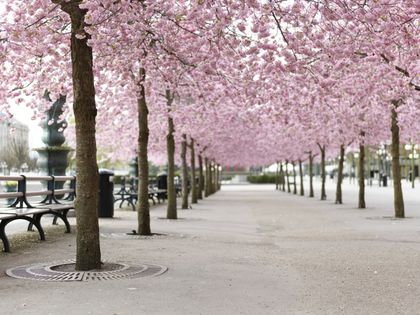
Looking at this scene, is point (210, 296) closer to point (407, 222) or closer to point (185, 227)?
point (185, 227)

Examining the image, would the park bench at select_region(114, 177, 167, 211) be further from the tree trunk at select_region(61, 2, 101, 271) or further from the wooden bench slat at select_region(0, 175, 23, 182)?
the tree trunk at select_region(61, 2, 101, 271)

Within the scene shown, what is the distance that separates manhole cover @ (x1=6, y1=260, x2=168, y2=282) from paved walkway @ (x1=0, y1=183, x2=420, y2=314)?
26 cm

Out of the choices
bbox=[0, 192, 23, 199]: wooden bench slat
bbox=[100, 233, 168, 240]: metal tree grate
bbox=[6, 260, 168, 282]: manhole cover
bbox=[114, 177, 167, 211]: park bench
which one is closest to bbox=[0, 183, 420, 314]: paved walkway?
bbox=[100, 233, 168, 240]: metal tree grate

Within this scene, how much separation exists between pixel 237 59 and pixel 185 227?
6634mm

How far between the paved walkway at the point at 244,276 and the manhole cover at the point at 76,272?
26cm

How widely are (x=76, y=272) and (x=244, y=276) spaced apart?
2.19 m

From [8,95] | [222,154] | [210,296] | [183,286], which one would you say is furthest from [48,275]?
[222,154]

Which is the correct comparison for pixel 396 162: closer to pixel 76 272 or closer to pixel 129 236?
pixel 129 236

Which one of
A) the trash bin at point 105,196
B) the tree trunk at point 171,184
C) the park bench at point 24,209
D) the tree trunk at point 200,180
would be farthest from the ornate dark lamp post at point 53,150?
the tree trunk at point 200,180

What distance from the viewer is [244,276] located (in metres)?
8.40

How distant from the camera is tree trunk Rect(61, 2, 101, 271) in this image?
8773 mm

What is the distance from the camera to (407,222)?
58.3 feet

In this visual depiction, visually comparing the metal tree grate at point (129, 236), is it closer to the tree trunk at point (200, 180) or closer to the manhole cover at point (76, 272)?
the manhole cover at point (76, 272)

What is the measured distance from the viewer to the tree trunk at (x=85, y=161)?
8.77 m
